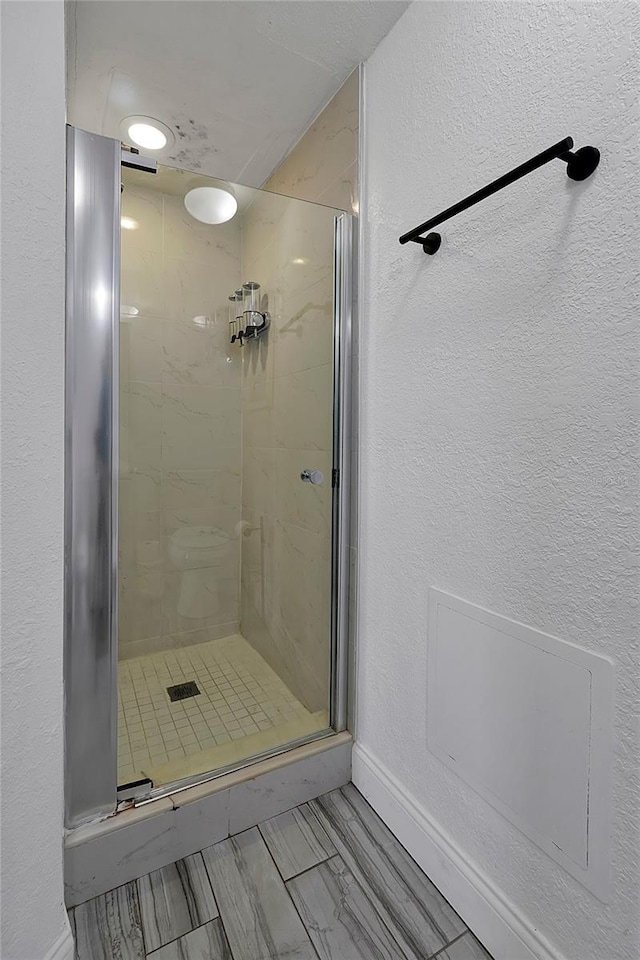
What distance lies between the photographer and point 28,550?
0.80m

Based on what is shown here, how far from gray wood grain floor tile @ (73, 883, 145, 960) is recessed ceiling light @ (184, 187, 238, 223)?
71.6 inches

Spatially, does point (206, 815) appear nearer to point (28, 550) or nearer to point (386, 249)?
A: point (28, 550)

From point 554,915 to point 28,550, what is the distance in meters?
1.11

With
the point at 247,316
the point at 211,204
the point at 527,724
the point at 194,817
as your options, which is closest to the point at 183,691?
the point at 194,817

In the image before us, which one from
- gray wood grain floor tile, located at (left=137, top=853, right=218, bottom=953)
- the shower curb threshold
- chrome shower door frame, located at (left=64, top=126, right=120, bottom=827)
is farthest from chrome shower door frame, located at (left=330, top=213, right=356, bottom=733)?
chrome shower door frame, located at (left=64, top=126, right=120, bottom=827)

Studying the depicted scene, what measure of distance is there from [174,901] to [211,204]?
1.87 m

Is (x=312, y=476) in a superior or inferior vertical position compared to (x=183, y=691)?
superior

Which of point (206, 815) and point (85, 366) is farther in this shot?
point (206, 815)

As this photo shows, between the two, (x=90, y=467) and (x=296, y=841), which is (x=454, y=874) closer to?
(x=296, y=841)

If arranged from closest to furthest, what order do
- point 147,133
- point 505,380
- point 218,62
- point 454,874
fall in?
point 505,380
point 454,874
point 218,62
point 147,133

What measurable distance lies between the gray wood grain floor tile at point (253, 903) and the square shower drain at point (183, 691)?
0.40 m

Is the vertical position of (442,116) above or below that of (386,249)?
above

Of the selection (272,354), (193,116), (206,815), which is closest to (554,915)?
(206,815)

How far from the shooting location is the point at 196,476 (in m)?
1.59
